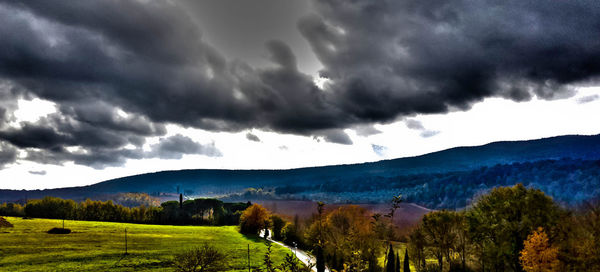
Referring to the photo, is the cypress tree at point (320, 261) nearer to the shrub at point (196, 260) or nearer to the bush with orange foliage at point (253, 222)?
the shrub at point (196, 260)

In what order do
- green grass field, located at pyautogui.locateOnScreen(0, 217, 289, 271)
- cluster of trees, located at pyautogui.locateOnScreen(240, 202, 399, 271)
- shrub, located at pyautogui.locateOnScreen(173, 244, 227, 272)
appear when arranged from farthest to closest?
green grass field, located at pyautogui.locateOnScreen(0, 217, 289, 271) → cluster of trees, located at pyautogui.locateOnScreen(240, 202, 399, 271) → shrub, located at pyautogui.locateOnScreen(173, 244, 227, 272)

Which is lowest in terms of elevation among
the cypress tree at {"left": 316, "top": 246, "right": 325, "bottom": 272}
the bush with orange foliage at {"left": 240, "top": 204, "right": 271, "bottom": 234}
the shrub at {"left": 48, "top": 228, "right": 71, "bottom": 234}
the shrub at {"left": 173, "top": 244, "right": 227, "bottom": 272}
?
the bush with orange foliage at {"left": 240, "top": 204, "right": 271, "bottom": 234}

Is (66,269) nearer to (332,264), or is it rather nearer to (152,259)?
(152,259)

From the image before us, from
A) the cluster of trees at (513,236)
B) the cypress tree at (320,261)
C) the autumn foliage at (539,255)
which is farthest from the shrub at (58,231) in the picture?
the autumn foliage at (539,255)

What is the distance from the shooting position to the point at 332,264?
82062mm

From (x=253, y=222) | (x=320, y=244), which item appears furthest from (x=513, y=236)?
(x=253, y=222)

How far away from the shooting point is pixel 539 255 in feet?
208

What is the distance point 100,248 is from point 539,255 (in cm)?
10734

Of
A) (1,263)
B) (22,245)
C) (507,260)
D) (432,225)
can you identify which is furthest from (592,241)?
(22,245)

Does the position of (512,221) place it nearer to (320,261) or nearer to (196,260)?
(320,261)

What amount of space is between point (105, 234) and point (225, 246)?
4330 centimetres

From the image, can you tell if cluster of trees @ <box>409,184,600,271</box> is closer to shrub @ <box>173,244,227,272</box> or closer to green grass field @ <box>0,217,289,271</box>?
green grass field @ <box>0,217,289,271</box>

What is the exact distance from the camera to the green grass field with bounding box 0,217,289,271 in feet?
270

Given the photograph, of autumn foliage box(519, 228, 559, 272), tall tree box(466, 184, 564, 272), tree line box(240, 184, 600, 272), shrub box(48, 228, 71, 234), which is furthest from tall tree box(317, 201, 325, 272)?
shrub box(48, 228, 71, 234)
